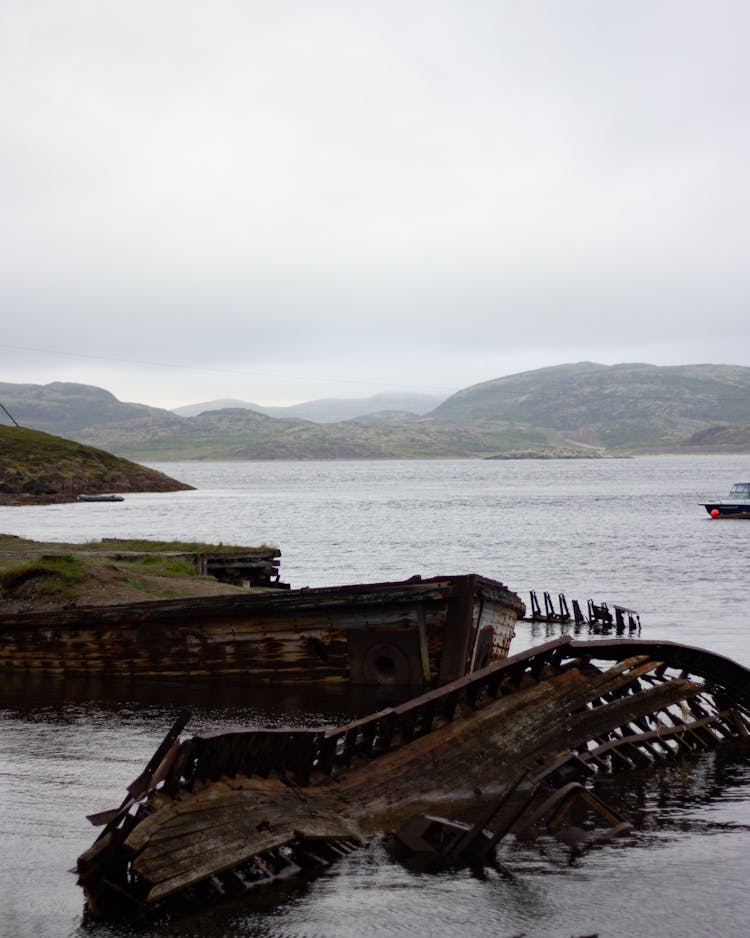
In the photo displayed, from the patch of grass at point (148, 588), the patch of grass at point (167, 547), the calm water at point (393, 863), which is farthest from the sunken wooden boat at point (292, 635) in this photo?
the patch of grass at point (167, 547)

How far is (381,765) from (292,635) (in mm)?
8430

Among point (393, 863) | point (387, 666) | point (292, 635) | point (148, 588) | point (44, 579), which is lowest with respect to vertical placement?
point (393, 863)

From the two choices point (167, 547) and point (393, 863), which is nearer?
point (393, 863)

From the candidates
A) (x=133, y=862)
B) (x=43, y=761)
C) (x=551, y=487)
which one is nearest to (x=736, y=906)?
(x=133, y=862)

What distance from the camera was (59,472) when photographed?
464 feet

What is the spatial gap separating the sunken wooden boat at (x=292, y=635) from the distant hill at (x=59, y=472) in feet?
353

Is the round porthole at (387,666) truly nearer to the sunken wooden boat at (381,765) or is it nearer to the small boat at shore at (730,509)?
the sunken wooden boat at (381,765)

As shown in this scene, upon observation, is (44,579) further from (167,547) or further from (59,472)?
(59,472)

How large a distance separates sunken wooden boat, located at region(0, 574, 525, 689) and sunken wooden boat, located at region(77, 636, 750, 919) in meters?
4.24

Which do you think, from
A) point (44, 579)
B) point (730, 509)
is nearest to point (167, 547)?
point (44, 579)

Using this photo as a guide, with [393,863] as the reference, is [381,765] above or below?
above

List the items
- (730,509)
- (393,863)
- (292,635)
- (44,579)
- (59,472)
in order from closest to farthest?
(393,863) → (292,635) → (44,579) → (730,509) → (59,472)

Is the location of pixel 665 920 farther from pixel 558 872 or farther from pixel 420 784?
pixel 420 784

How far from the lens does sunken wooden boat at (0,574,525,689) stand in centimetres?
2012
